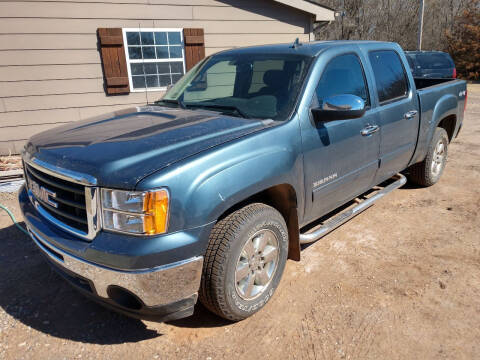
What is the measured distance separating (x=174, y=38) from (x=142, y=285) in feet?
22.1

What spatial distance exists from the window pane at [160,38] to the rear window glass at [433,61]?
845 centimetres

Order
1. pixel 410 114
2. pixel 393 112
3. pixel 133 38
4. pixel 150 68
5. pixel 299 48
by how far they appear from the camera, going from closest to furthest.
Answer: pixel 299 48 < pixel 393 112 < pixel 410 114 < pixel 133 38 < pixel 150 68

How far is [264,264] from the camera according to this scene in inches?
108

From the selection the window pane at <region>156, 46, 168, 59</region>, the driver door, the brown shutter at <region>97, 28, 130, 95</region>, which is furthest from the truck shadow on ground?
the window pane at <region>156, 46, 168, 59</region>

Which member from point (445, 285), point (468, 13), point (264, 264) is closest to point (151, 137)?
point (264, 264)

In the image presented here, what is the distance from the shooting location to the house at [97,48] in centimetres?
666

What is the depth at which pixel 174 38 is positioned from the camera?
7.82 meters

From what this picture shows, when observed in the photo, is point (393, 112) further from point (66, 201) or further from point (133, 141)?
point (66, 201)

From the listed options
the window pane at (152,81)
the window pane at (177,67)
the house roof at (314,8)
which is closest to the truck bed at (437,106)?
the house roof at (314,8)

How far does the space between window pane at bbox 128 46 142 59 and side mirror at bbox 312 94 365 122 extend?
5543mm

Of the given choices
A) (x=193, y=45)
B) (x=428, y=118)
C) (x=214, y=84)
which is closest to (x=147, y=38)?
(x=193, y=45)

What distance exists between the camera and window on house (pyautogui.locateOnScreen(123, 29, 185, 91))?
742 centimetres

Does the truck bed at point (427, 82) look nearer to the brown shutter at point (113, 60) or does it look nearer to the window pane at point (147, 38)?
the window pane at point (147, 38)

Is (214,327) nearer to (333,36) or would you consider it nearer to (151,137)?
(151,137)
